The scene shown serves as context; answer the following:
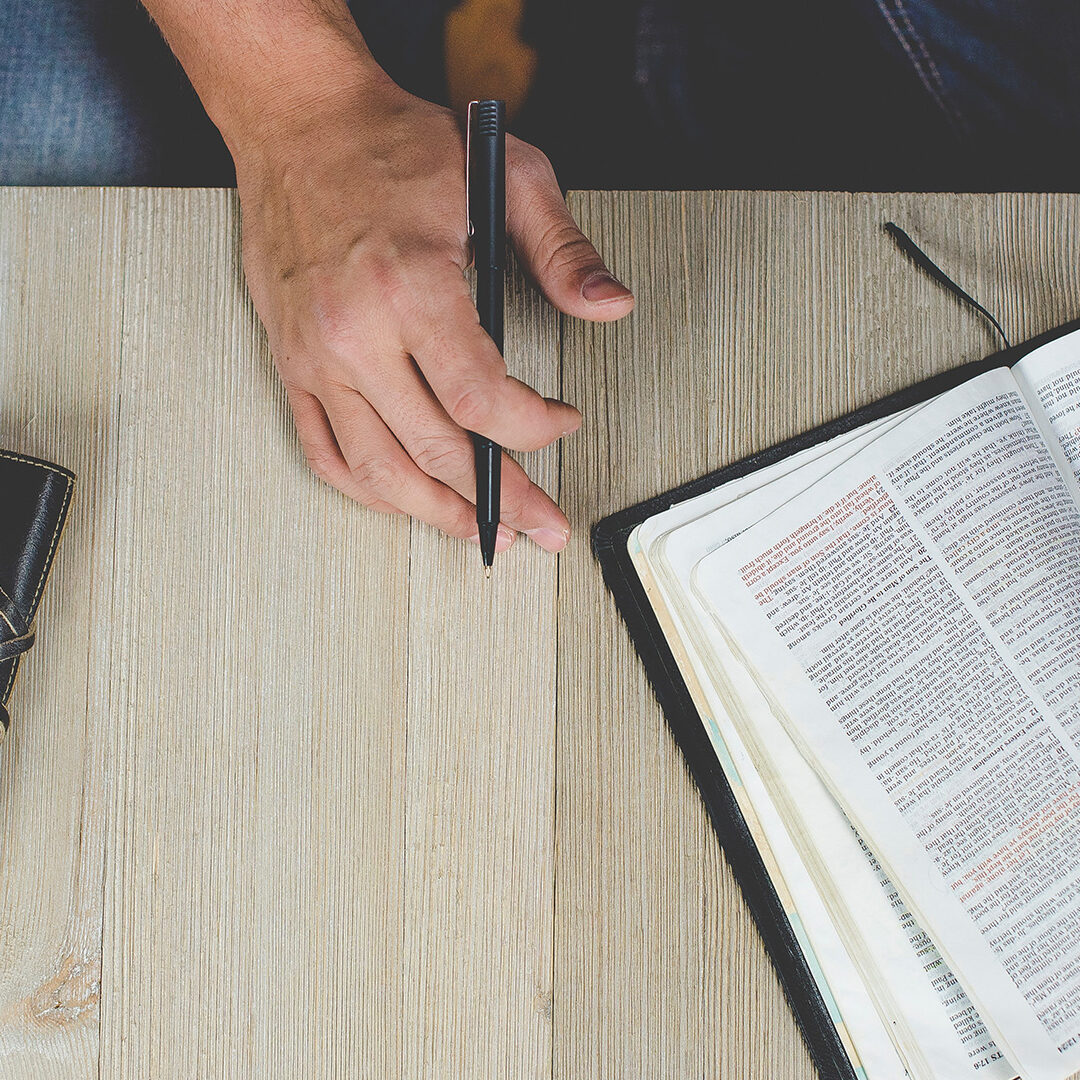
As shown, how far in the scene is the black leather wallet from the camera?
0.53 meters

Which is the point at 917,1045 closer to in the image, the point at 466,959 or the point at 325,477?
the point at 466,959

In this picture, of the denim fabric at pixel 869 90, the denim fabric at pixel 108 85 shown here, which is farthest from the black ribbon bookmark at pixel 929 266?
the denim fabric at pixel 108 85

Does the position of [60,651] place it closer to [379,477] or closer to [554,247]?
[379,477]

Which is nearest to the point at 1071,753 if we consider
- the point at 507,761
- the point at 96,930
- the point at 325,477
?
the point at 507,761

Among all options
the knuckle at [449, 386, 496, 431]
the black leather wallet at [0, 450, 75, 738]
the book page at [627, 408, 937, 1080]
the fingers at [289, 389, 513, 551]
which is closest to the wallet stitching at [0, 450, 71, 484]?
the black leather wallet at [0, 450, 75, 738]

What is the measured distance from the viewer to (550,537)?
559 millimetres

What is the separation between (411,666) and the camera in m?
0.57

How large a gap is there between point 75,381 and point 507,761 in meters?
0.38

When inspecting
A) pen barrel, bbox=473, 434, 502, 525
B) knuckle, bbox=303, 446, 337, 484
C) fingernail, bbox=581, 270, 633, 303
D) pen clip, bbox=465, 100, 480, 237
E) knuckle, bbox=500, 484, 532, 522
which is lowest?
knuckle, bbox=303, 446, 337, 484

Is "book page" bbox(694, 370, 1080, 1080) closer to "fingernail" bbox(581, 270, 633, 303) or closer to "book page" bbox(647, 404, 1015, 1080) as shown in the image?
"book page" bbox(647, 404, 1015, 1080)

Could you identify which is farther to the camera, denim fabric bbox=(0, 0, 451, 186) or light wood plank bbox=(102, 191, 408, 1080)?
denim fabric bbox=(0, 0, 451, 186)

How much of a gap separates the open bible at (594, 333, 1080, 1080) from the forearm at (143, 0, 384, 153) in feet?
1.10

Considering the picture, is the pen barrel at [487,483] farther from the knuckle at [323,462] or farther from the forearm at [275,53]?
the forearm at [275,53]

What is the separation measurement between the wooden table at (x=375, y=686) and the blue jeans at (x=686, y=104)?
0.41 feet
